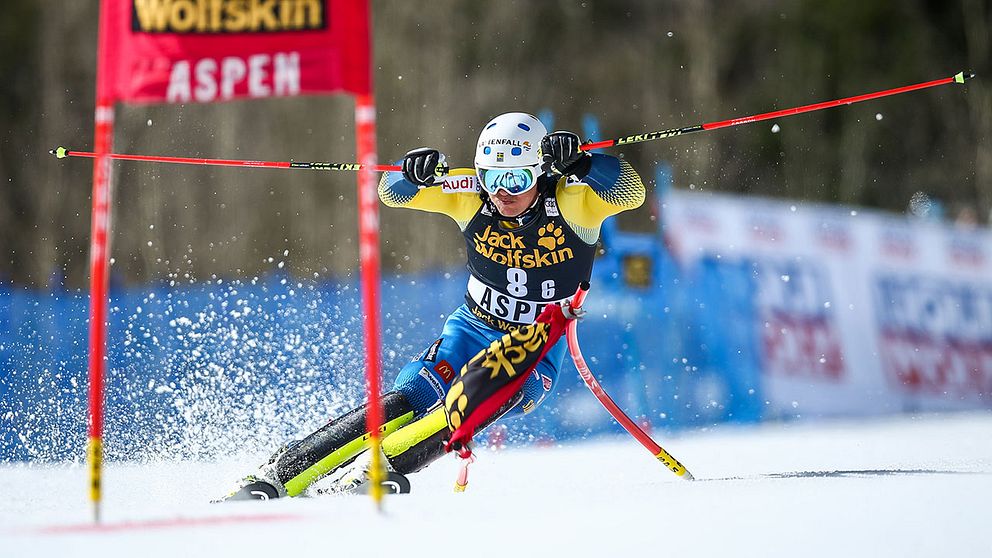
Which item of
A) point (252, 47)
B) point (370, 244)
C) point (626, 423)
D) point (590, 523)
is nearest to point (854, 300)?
point (626, 423)

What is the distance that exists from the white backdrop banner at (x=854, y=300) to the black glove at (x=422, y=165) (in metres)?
4.21

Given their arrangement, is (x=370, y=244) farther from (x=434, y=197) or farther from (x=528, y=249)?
(x=434, y=197)

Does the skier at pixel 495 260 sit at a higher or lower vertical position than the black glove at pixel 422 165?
lower

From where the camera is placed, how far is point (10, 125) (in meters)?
21.7

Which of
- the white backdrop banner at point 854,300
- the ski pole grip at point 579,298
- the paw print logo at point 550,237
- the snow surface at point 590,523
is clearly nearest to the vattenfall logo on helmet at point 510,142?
the paw print logo at point 550,237

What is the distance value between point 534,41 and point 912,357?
17531 millimetres

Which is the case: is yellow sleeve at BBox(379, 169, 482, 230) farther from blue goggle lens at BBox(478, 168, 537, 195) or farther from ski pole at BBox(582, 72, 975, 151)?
ski pole at BBox(582, 72, 975, 151)

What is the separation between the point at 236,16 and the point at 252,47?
0.11 metres

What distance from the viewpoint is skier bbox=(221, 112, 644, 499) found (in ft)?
16.1

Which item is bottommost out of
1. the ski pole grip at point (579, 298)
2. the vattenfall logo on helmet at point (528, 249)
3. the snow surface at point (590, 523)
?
the snow surface at point (590, 523)

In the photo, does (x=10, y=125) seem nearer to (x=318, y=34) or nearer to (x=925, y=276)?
(x=925, y=276)

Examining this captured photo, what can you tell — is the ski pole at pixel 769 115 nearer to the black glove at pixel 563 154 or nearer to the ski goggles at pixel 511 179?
the black glove at pixel 563 154

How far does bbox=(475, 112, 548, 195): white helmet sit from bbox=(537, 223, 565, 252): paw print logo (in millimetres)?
242

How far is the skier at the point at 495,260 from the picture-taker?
4.90 meters
